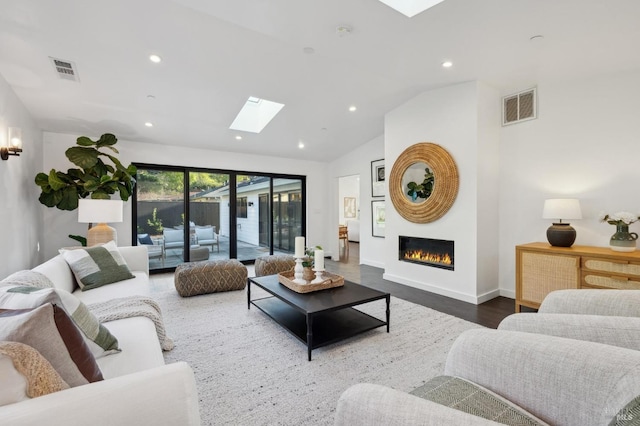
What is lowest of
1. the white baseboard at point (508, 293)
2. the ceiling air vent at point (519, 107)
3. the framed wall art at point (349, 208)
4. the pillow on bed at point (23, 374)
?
the white baseboard at point (508, 293)

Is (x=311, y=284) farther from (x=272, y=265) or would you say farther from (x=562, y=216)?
(x=562, y=216)

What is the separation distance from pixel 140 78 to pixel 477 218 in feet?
15.0

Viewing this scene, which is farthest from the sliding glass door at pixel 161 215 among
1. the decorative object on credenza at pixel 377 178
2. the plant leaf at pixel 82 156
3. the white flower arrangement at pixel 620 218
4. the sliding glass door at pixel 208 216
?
the white flower arrangement at pixel 620 218

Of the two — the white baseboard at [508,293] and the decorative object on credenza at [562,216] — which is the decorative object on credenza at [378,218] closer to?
the white baseboard at [508,293]

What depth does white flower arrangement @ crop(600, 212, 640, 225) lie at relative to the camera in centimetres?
292

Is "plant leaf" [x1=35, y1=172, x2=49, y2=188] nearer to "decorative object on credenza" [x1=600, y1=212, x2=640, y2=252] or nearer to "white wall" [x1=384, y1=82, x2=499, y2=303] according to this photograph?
"white wall" [x1=384, y1=82, x2=499, y2=303]

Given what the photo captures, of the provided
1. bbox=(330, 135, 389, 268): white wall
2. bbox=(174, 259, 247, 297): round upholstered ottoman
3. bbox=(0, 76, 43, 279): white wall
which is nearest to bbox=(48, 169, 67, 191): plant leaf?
bbox=(0, 76, 43, 279): white wall

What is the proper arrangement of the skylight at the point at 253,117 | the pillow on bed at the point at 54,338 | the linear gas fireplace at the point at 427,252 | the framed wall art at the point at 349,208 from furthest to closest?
the framed wall art at the point at 349,208 → the skylight at the point at 253,117 → the linear gas fireplace at the point at 427,252 → the pillow on bed at the point at 54,338

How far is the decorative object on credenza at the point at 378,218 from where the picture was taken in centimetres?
613

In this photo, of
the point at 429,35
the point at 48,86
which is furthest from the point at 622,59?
the point at 48,86

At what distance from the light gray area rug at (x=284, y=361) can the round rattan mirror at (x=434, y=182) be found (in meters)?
1.51

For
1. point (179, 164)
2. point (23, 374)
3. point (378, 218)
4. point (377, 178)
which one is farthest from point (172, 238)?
point (23, 374)

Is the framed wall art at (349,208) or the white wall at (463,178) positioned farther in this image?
the framed wall art at (349,208)

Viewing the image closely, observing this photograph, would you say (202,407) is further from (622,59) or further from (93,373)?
(622,59)
